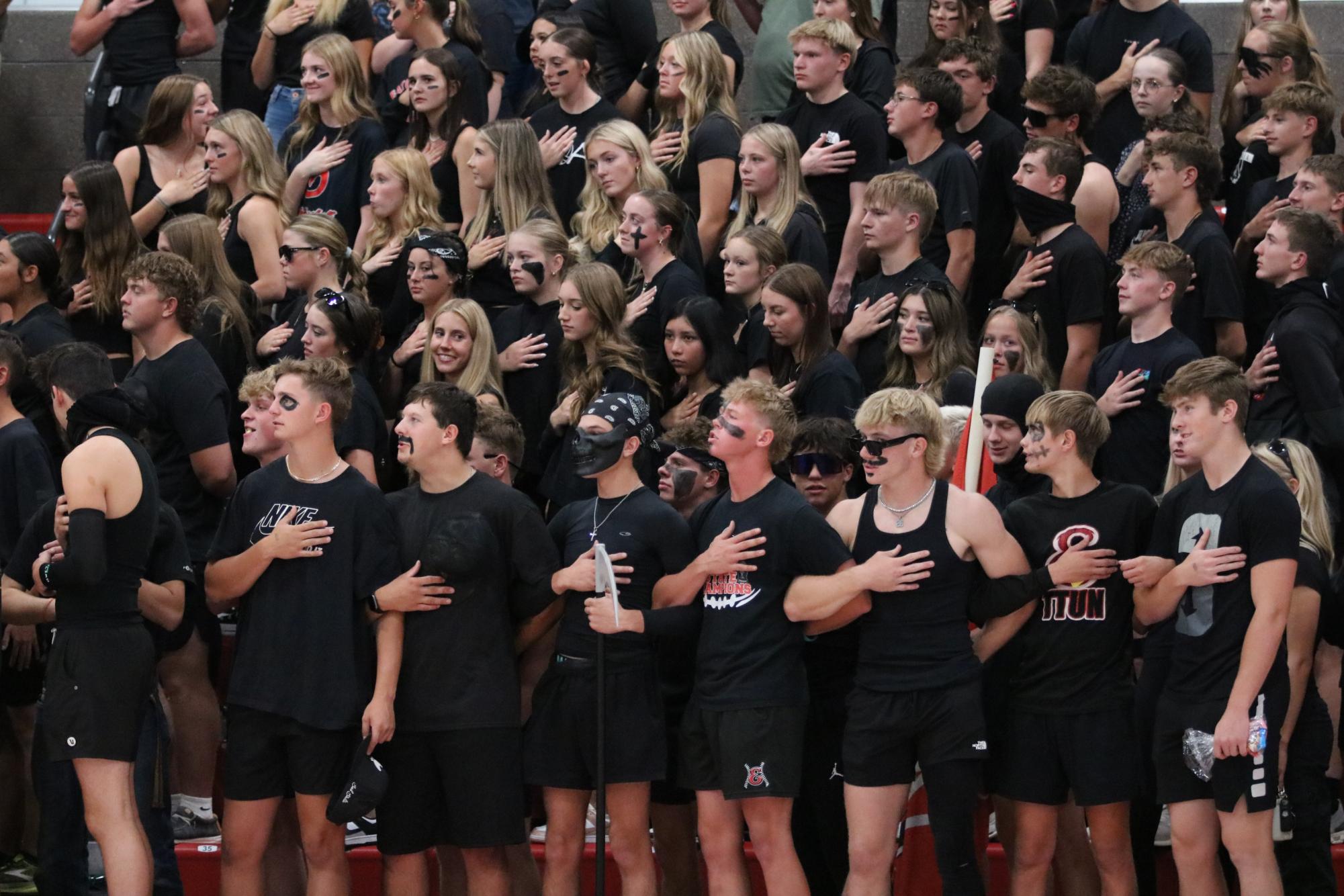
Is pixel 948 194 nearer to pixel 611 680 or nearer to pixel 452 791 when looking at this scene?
pixel 611 680

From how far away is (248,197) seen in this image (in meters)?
8.66

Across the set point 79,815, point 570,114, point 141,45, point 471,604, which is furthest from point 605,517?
point 141,45

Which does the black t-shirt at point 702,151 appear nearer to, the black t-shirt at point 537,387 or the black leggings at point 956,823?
the black t-shirt at point 537,387

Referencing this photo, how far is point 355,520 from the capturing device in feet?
20.5

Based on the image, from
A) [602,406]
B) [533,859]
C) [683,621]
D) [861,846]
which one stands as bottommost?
[533,859]

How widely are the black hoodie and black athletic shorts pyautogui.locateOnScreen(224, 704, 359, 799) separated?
358 centimetres

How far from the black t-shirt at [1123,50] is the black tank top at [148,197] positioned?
4.31 m

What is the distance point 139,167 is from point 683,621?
4.29 meters

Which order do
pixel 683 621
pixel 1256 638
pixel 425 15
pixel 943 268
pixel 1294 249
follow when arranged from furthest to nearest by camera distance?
1. pixel 425 15
2. pixel 943 268
3. pixel 1294 249
4. pixel 683 621
5. pixel 1256 638

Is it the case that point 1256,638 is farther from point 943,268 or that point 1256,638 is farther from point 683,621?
point 943,268

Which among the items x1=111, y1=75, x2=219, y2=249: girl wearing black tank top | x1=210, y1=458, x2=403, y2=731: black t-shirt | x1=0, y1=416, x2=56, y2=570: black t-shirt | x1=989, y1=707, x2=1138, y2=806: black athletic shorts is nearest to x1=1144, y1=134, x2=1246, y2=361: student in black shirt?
x1=989, y1=707, x2=1138, y2=806: black athletic shorts

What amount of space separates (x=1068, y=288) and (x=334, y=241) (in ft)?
10.1

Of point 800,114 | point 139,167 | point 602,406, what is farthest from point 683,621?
point 139,167

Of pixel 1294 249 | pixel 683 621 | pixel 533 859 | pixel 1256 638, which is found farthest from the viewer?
pixel 1294 249
